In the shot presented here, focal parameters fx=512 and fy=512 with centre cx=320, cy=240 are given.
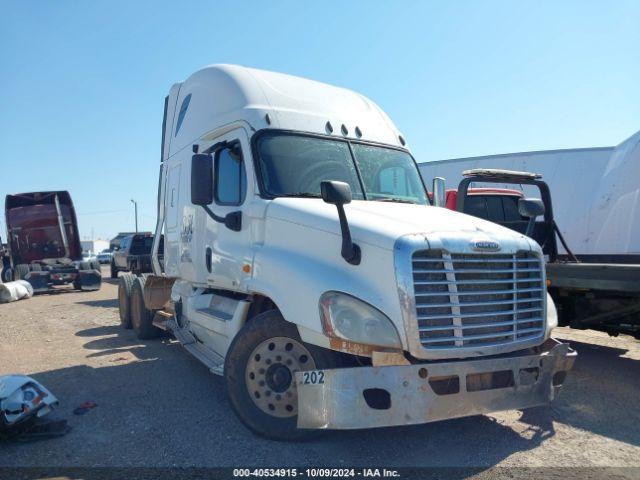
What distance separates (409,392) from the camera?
3.40 metres

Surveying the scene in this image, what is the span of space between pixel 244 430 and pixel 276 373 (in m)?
0.66

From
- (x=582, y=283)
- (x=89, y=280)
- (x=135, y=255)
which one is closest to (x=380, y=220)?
(x=582, y=283)

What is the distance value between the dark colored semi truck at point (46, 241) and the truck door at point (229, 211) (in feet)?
45.6

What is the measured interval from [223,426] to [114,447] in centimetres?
88

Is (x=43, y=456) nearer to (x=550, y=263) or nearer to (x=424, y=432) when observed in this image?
(x=424, y=432)

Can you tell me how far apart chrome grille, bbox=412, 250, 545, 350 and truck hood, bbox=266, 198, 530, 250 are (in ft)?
0.67


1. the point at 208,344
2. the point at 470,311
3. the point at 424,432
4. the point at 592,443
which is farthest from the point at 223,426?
the point at 592,443

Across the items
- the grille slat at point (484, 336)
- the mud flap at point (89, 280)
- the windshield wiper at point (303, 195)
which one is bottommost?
the mud flap at point (89, 280)

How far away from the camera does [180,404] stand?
199 inches

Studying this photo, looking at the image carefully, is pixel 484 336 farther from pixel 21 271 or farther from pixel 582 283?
pixel 21 271

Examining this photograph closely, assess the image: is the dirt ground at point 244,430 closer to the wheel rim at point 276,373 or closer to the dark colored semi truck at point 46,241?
the wheel rim at point 276,373

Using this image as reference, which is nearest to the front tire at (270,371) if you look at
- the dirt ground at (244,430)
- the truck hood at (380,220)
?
the dirt ground at (244,430)

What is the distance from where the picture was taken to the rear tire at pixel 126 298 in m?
9.45

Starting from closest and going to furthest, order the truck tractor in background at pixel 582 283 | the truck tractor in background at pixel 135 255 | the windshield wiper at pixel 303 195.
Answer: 1. the windshield wiper at pixel 303 195
2. the truck tractor in background at pixel 582 283
3. the truck tractor in background at pixel 135 255
